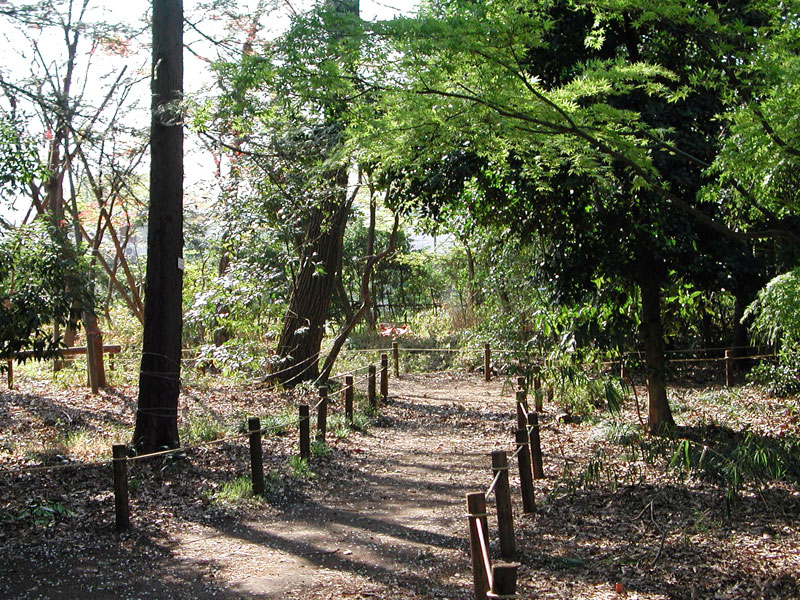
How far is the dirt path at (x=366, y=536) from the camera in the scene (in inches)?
214

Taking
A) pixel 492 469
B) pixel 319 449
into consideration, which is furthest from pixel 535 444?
pixel 319 449

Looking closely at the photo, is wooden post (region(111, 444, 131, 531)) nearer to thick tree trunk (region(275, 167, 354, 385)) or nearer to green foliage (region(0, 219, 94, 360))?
green foliage (region(0, 219, 94, 360))

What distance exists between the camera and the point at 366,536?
6.60 metres

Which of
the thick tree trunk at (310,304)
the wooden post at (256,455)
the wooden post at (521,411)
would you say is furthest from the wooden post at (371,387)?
the wooden post at (256,455)

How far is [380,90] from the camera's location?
6176 millimetres

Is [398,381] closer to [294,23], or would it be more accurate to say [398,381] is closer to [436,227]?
[436,227]

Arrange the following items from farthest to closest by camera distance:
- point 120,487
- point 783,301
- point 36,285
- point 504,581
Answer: point 783,301
point 36,285
point 120,487
point 504,581

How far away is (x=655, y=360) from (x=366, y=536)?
5186 mm

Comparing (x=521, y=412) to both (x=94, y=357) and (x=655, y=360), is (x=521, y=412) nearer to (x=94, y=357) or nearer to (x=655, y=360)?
(x=655, y=360)

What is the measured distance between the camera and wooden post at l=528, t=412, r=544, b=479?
7707mm

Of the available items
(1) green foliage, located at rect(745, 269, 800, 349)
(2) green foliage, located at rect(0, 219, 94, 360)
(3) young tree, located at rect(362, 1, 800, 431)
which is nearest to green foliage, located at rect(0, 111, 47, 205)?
(2) green foliage, located at rect(0, 219, 94, 360)

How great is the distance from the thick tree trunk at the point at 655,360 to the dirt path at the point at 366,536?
2318 millimetres

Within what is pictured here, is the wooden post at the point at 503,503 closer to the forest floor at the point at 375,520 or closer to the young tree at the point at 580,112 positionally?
the forest floor at the point at 375,520

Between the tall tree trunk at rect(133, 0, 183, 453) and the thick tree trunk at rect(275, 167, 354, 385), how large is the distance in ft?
17.1
